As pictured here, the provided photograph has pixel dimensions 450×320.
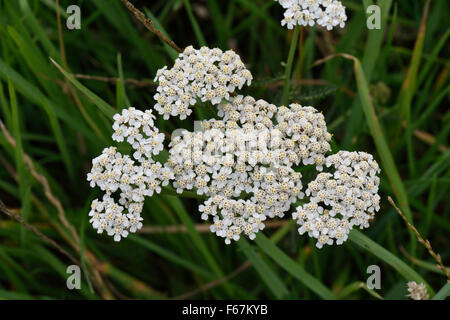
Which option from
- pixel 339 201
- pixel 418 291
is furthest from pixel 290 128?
pixel 418 291

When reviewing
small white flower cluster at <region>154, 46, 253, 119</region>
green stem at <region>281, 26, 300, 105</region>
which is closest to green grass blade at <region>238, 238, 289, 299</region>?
green stem at <region>281, 26, 300, 105</region>

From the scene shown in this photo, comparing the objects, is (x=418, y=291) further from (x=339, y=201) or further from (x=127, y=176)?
(x=127, y=176)

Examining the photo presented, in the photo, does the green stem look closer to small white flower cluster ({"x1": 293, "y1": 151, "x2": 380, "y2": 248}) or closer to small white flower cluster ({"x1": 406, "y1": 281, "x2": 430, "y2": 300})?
small white flower cluster ({"x1": 293, "y1": 151, "x2": 380, "y2": 248})

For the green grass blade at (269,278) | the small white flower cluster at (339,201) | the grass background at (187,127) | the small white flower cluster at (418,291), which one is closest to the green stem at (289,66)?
the grass background at (187,127)

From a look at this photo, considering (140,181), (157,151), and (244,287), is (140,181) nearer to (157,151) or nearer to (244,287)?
(157,151)

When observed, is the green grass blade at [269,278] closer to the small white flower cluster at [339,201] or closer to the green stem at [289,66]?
the small white flower cluster at [339,201]
